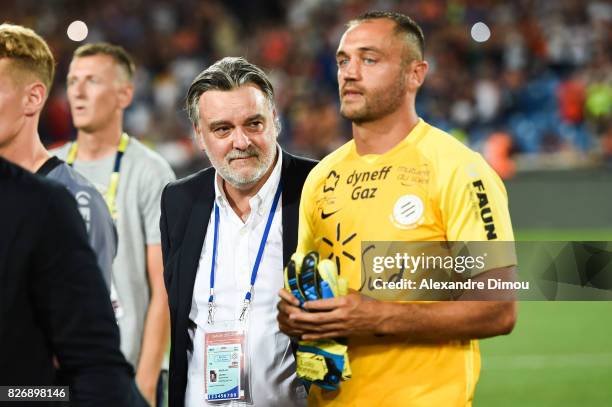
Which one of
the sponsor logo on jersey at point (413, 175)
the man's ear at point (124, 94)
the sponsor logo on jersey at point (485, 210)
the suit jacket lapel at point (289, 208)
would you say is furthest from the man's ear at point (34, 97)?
the man's ear at point (124, 94)

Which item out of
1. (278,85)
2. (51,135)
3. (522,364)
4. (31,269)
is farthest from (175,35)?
(31,269)

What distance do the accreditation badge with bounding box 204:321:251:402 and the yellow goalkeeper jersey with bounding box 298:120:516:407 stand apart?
1.11ft

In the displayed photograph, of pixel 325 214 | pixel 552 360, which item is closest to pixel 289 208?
pixel 325 214

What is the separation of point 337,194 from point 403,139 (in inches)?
11.3

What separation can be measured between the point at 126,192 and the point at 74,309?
2911 mm

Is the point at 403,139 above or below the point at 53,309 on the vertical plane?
above

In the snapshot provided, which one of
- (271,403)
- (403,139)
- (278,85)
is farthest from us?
(278,85)

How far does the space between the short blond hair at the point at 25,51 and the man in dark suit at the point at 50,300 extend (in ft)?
4.05

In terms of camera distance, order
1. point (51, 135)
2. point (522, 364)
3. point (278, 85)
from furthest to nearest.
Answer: point (278, 85) < point (51, 135) < point (522, 364)

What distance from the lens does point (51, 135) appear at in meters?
17.2

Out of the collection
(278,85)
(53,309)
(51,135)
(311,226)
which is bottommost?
(53,309)

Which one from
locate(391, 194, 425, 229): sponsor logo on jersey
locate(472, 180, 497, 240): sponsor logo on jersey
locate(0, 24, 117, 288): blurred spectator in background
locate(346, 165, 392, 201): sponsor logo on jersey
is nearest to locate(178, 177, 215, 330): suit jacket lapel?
locate(0, 24, 117, 288): blurred spectator in background

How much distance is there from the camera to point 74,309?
2131 millimetres

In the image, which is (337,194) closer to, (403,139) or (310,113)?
(403,139)
